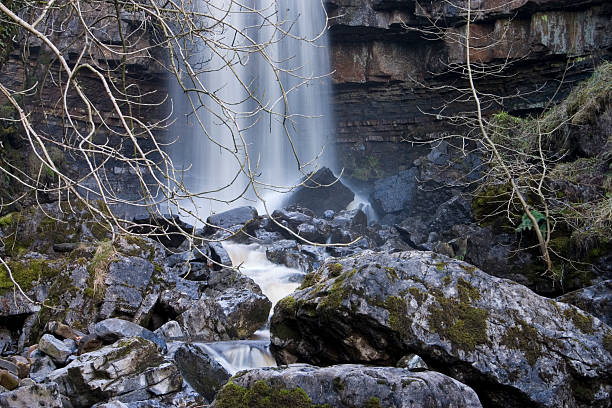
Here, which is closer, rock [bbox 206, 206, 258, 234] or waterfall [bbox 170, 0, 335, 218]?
rock [bbox 206, 206, 258, 234]

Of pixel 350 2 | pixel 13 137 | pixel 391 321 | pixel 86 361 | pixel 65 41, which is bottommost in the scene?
pixel 86 361

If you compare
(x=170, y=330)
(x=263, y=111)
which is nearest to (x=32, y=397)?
(x=170, y=330)

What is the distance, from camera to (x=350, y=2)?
14.9 m

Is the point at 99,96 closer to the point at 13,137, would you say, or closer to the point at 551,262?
the point at 13,137

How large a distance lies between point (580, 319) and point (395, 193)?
10316 millimetres

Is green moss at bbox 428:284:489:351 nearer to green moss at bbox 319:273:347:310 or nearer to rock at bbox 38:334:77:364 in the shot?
green moss at bbox 319:273:347:310

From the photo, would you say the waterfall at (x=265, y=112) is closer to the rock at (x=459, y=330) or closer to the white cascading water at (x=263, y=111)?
the white cascading water at (x=263, y=111)

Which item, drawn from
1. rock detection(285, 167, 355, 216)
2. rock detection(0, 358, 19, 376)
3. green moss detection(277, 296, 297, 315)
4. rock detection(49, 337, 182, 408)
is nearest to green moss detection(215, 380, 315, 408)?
rock detection(49, 337, 182, 408)

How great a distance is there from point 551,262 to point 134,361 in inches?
188

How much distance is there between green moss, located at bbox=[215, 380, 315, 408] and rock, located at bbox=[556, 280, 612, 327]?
3.41 meters

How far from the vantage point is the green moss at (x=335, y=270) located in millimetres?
4412

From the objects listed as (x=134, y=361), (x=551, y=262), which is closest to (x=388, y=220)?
(x=551, y=262)

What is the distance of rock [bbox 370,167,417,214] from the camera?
44.9 ft

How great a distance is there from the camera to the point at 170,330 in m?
5.48
